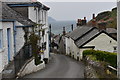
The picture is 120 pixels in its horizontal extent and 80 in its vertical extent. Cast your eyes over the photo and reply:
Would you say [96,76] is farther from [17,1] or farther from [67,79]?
[17,1]

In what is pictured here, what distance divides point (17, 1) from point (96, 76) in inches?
510

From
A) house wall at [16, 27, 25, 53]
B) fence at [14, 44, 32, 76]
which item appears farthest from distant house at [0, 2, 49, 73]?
fence at [14, 44, 32, 76]

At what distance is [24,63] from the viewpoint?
14891mm

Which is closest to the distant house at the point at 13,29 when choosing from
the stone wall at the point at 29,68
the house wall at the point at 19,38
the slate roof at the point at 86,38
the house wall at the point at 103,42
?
the house wall at the point at 19,38

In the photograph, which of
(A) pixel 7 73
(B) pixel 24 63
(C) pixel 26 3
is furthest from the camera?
(C) pixel 26 3

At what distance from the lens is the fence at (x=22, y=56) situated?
13203mm

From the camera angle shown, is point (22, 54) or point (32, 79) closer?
point (32, 79)

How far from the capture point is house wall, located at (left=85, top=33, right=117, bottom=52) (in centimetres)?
2669

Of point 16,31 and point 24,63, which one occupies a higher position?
point 16,31

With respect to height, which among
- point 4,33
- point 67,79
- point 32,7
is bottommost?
point 67,79

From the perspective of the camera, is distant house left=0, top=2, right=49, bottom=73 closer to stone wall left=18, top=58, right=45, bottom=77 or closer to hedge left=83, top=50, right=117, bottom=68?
Answer: stone wall left=18, top=58, right=45, bottom=77

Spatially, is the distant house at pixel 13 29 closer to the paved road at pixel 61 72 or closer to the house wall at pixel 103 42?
the paved road at pixel 61 72

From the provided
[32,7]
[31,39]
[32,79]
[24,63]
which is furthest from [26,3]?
[32,79]

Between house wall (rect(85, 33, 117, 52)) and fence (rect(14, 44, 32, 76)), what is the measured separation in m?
11.2
